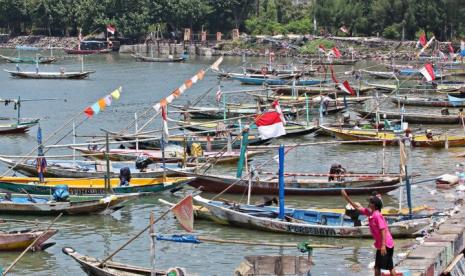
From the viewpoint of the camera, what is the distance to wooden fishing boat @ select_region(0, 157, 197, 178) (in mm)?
34156

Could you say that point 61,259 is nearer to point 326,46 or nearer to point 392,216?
point 392,216

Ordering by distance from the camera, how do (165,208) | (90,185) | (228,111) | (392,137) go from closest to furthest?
(165,208) → (90,185) → (392,137) → (228,111)

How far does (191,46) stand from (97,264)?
101912mm

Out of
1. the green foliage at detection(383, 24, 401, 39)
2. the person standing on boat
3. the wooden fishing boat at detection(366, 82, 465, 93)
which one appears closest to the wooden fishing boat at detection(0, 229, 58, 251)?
the person standing on boat

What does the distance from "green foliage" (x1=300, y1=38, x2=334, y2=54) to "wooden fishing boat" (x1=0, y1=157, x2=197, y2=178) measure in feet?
245

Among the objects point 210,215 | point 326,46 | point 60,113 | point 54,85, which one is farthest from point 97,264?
point 326,46

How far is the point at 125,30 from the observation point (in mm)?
128000

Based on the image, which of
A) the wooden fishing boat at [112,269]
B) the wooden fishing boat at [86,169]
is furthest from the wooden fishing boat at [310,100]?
the wooden fishing boat at [112,269]

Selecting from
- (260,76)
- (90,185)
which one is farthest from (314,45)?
(90,185)

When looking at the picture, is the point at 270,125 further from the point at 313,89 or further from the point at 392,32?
the point at 392,32

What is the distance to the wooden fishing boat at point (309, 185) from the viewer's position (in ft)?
106

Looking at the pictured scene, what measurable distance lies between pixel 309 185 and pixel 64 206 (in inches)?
306

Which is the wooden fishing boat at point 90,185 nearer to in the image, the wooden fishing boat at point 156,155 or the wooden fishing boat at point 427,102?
the wooden fishing boat at point 156,155

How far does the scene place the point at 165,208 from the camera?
104 ft
